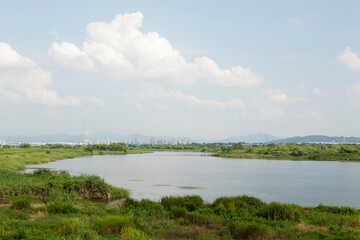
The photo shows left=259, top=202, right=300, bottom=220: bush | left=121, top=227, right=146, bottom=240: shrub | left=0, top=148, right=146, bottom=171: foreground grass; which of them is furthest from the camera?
left=0, top=148, right=146, bottom=171: foreground grass

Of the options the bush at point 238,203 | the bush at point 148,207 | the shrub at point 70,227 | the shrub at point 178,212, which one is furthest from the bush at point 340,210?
the shrub at point 70,227

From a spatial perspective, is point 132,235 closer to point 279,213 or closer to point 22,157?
point 279,213

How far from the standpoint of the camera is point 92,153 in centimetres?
12219

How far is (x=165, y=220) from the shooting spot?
1602 centimetres

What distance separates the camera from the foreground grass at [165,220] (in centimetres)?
1230

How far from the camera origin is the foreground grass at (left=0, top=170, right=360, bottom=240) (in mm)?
12297

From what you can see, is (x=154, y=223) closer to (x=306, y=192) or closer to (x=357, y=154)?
(x=306, y=192)

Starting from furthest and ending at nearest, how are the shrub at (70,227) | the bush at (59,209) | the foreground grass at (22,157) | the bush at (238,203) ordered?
the foreground grass at (22,157), the bush at (238,203), the bush at (59,209), the shrub at (70,227)

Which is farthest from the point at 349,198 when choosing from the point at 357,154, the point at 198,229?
the point at 357,154

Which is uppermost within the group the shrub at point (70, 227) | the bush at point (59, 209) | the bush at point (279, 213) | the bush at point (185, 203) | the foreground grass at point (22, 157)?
the shrub at point (70, 227)

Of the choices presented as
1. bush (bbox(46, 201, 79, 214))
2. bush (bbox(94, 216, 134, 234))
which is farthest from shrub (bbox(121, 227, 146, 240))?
bush (bbox(46, 201, 79, 214))

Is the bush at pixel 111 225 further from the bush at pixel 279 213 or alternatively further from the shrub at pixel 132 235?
the bush at pixel 279 213

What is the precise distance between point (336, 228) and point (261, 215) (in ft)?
12.8

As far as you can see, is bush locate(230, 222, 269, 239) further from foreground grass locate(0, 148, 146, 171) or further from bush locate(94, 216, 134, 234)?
foreground grass locate(0, 148, 146, 171)
